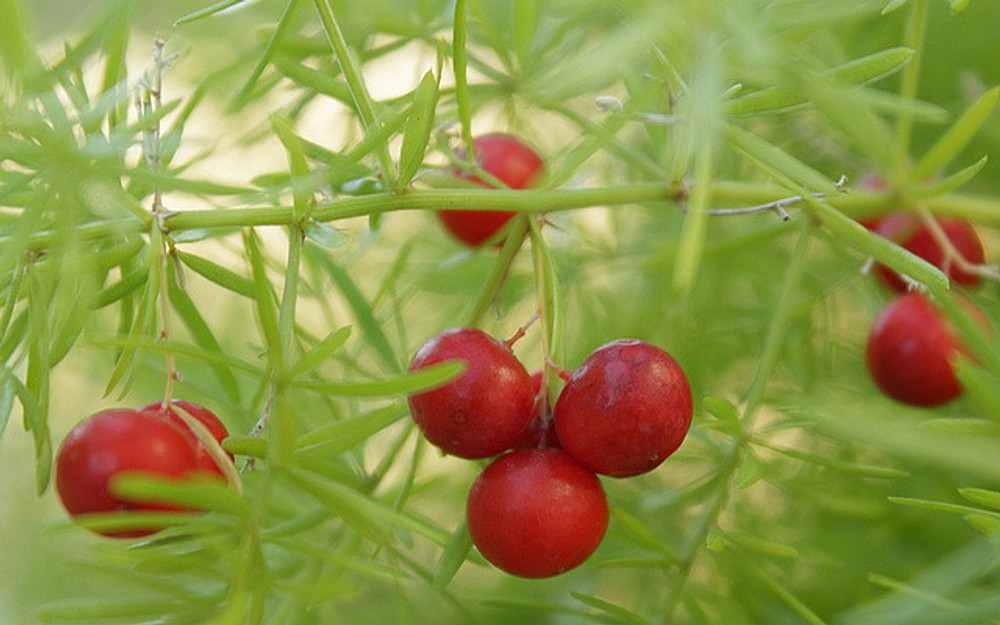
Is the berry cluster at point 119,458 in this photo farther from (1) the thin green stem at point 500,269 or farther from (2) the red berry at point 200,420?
(1) the thin green stem at point 500,269

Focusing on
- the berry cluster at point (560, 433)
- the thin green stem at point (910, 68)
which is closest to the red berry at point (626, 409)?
the berry cluster at point (560, 433)

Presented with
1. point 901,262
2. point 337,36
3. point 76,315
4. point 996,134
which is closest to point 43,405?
point 76,315

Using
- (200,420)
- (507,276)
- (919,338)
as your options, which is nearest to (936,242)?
(919,338)

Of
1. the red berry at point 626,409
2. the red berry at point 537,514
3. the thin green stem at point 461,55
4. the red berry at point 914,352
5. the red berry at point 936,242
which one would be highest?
the thin green stem at point 461,55

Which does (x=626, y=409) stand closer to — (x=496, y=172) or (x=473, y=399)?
(x=473, y=399)

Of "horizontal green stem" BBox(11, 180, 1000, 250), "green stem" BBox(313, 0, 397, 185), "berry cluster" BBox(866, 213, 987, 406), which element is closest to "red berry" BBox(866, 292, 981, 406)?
"berry cluster" BBox(866, 213, 987, 406)

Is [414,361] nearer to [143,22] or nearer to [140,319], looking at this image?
[140,319]

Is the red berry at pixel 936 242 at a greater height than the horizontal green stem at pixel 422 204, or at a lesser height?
lesser

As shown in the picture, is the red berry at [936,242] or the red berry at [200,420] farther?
the red berry at [936,242]
